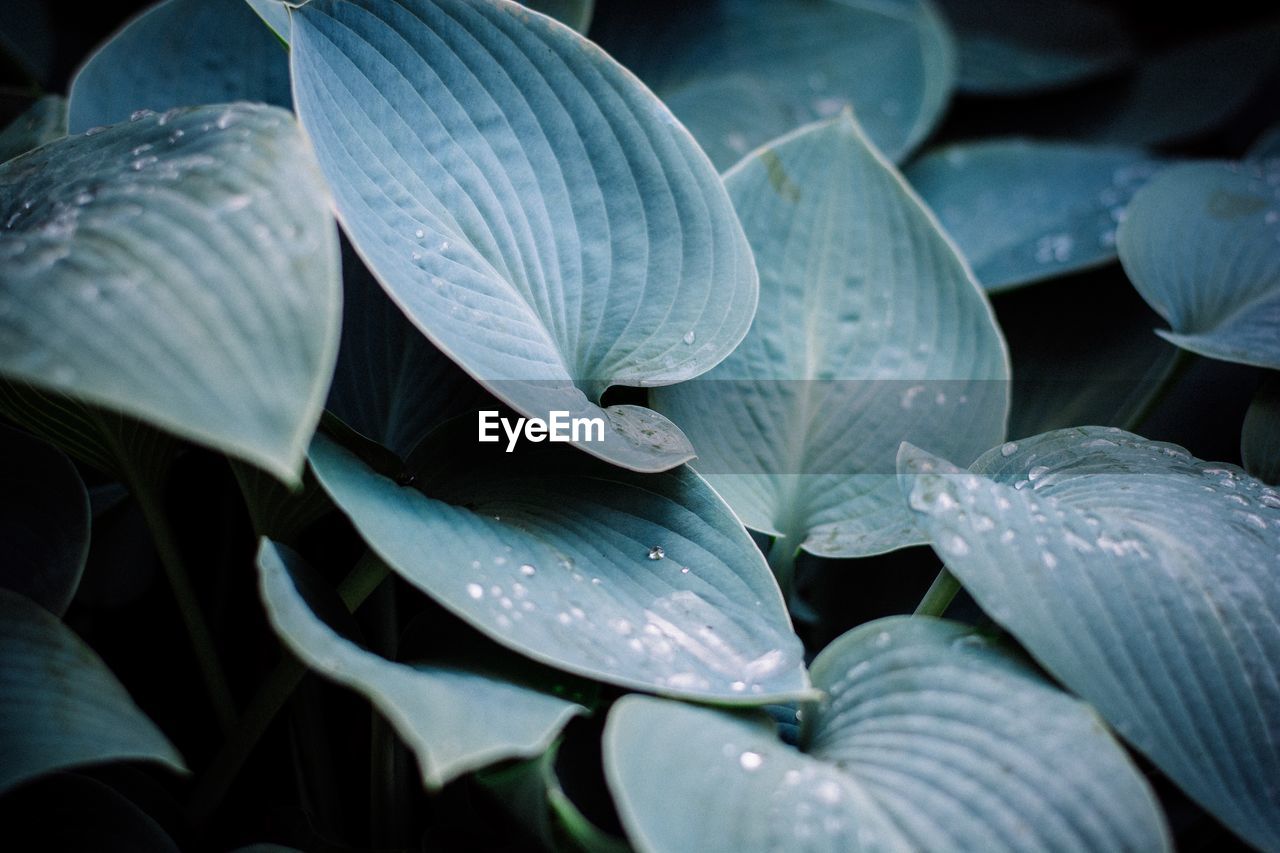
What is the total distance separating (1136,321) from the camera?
0.86 m

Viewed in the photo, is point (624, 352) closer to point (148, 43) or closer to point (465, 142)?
point (465, 142)

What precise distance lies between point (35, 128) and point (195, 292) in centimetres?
46

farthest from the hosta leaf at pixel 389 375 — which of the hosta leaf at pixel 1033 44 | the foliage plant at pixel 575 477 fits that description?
the hosta leaf at pixel 1033 44

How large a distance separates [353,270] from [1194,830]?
2.18ft

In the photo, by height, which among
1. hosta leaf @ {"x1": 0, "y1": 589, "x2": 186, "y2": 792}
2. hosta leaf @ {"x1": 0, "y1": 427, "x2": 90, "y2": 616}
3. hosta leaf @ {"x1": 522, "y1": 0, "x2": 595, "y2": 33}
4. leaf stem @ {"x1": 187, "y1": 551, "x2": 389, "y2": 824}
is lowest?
leaf stem @ {"x1": 187, "y1": 551, "x2": 389, "y2": 824}

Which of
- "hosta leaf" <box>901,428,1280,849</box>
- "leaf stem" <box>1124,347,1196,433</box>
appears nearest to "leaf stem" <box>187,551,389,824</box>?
"hosta leaf" <box>901,428,1280,849</box>

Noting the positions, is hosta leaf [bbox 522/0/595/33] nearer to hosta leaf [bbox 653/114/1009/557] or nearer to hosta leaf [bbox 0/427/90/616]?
Result: hosta leaf [bbox 653/114/1009/557]

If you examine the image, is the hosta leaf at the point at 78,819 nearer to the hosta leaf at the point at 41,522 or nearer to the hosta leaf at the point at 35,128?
the hosta leaf at the point at 41,522

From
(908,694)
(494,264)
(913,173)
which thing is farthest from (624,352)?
(913,173)

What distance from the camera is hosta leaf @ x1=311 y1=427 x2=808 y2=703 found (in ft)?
1.40

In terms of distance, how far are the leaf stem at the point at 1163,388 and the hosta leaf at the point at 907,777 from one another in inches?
15.4

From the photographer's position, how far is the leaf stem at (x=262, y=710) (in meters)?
0.53

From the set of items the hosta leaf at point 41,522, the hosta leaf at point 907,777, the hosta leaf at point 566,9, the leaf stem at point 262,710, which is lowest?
the leaf stem at point 262,710

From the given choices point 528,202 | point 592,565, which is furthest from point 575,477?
point 528,202
